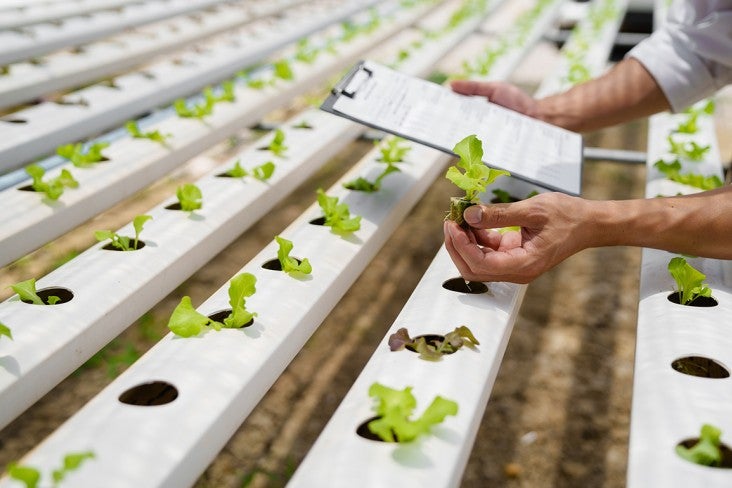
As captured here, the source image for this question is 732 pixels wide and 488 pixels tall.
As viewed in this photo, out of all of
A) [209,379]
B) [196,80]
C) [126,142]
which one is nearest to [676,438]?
[209,379]

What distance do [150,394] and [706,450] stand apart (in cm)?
73

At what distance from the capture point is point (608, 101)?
1.87m

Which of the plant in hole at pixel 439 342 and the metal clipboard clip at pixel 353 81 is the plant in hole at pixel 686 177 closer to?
the metal clipboard clip at pixel 353 81

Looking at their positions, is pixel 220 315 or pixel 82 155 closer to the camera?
pixel 220 315

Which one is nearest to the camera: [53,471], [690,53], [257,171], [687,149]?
[53,471]

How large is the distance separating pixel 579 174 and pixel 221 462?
1065 millimetres

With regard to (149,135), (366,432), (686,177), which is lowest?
(366,432)

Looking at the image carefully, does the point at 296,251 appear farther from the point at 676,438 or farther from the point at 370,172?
the point at 676,438

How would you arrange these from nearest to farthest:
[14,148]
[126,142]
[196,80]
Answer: [14,148]
[126,142]
[196,80]

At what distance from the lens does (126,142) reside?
6.07 ft

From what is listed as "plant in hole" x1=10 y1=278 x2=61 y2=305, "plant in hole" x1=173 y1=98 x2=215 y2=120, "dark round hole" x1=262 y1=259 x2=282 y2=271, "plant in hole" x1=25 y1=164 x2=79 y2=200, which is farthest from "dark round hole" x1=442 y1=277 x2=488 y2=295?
"plant in hole" x1=173 y1=98 x2=215 y2=120

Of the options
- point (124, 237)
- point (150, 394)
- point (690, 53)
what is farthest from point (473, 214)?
point (690, 53)

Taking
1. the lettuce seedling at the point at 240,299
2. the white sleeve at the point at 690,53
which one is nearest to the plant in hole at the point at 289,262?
the lettuce seedling at the point at 240,299

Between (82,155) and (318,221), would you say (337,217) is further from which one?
(82,155)
